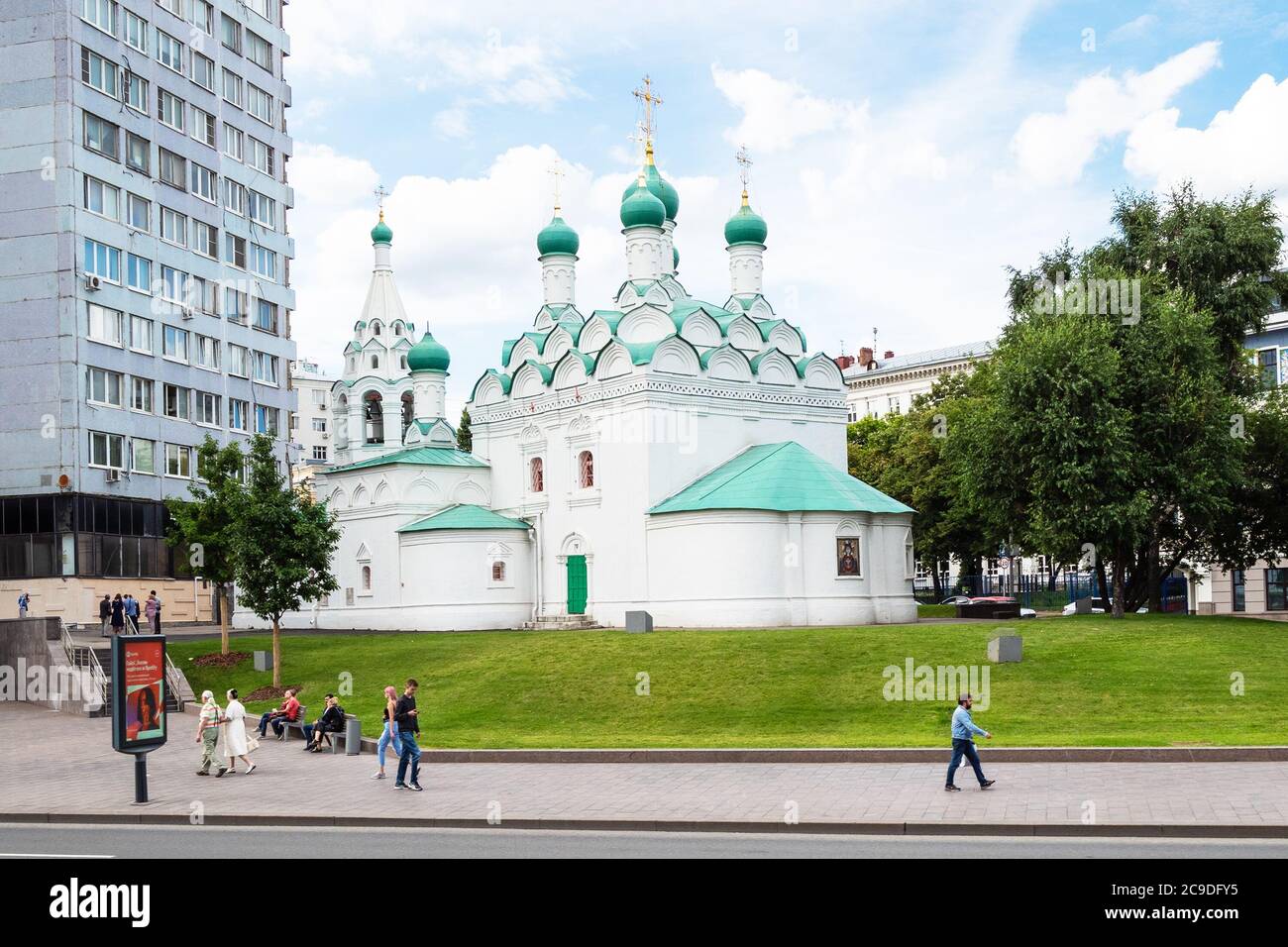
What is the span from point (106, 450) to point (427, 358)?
14401 mm

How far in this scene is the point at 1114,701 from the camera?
28609 millimetres

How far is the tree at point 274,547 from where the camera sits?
3922 cm

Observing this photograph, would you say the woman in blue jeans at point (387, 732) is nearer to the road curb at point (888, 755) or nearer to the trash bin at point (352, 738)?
the road curb at point (888, 755)

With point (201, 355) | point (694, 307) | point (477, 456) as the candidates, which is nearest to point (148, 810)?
point (694, 307)

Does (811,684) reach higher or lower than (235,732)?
lower

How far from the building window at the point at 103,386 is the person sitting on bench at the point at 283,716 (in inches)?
1183

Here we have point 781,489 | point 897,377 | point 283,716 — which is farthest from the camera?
point 897,377

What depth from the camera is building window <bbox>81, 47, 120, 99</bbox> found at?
56562mm

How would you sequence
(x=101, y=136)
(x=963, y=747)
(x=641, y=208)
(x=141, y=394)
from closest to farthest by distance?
(x=963, y=747)
(x=641, y=208)
(x=101, y=136)
(x=141, y=394)

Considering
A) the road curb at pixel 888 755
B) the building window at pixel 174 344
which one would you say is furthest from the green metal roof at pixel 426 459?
the road curb at pixel 888 755

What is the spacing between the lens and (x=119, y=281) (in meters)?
57.9

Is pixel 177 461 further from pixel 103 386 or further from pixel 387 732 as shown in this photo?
pixel 387 732

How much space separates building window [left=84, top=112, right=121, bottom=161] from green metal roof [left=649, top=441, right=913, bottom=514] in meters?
28.5

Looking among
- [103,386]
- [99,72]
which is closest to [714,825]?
[103,386]
